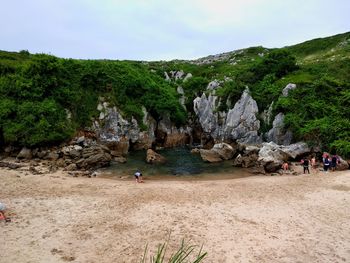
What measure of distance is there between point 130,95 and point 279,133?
84.6 feet

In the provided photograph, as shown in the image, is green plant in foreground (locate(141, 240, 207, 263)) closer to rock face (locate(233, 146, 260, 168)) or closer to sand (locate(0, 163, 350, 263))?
sand (locate(0, 163, 350, 263))

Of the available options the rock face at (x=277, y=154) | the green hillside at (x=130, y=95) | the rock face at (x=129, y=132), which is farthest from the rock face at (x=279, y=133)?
the rock face at (x=129, y=132)

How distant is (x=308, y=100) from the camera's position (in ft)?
135

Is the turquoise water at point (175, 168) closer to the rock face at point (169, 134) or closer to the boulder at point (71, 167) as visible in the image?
the boulder at point (71, 167)

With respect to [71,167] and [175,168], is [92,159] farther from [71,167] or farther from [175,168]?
[175,168]

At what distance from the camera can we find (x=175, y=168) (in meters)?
35.9

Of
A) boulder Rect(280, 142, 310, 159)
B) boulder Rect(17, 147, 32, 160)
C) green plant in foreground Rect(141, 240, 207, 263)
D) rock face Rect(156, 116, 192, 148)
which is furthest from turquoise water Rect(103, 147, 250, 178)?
green plant in foreground Rect(141, 240, 207, 263)

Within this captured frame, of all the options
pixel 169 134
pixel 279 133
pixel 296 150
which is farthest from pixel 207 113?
pixel 296 150

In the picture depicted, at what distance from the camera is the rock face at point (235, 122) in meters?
44.4

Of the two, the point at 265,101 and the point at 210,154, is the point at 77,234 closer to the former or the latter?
the point at 210,154

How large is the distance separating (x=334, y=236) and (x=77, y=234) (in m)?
13.9

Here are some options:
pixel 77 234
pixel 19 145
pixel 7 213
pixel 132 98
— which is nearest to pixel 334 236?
pixel 77 234

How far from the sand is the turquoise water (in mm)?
5631

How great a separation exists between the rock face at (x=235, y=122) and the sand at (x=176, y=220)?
700 inches
